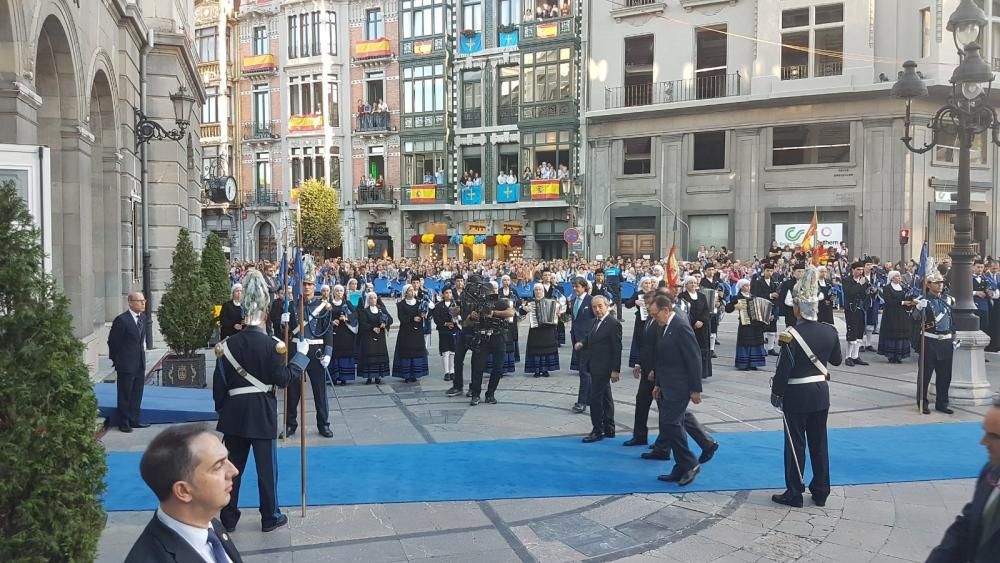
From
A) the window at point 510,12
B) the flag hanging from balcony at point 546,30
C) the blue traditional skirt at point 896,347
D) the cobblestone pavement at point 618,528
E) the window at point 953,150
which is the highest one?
the window at point 510,12

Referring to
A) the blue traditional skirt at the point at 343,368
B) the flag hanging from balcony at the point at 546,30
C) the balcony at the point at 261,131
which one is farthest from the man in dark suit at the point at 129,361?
the balcony at the point at 261,131

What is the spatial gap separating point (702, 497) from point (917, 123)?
28.9m

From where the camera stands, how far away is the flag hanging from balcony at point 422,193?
4597 centimetres

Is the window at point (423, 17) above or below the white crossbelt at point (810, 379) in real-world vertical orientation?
above

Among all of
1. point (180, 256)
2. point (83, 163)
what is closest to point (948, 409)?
point (180, 256)

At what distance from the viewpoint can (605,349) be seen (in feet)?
32.6

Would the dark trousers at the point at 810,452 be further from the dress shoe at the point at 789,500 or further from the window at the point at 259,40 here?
the window at the point at 259,40

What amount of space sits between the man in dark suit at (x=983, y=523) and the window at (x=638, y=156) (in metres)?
34.7

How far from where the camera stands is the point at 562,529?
697 cm

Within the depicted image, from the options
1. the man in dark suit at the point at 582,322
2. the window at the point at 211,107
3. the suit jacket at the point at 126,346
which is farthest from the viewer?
the window at the point at 211,107

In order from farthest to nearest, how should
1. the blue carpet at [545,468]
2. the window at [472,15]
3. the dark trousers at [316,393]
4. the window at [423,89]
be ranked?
the window at [423,89] → the window at [472,15] → the dark trousers at [316,393] → the blue carpet at [545,468]

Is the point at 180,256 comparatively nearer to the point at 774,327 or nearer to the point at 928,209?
the point at 774,327

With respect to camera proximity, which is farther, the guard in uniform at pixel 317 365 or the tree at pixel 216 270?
the tree at pixel 216 270

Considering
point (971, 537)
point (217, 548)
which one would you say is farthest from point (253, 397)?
point (971, 537)
